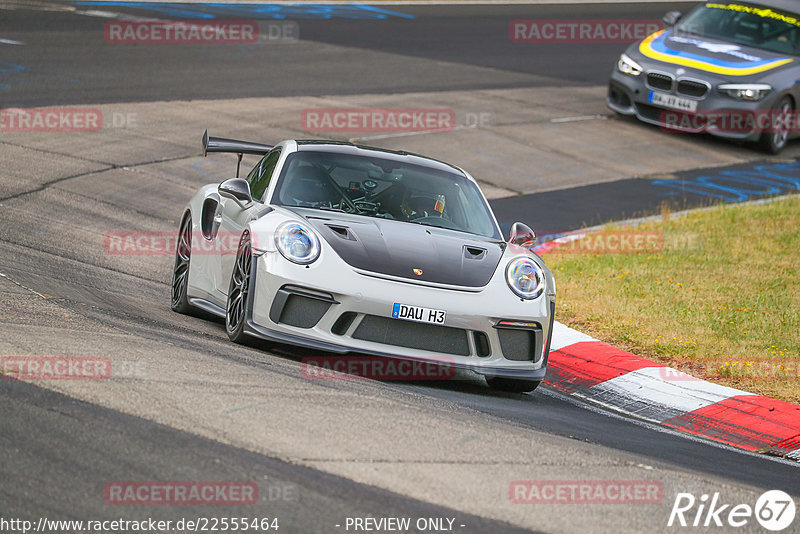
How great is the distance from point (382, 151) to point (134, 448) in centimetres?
429

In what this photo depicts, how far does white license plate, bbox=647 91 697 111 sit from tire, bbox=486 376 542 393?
37.3 feet

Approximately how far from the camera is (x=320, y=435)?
203 inches

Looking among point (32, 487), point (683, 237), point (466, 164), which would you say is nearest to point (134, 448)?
point (32, 487)

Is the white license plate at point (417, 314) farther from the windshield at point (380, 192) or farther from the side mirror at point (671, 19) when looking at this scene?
the side mirror at point (671, 19)

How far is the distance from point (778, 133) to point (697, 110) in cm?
148

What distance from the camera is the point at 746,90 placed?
17.6 m

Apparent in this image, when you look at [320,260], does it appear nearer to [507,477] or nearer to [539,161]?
[507,477]

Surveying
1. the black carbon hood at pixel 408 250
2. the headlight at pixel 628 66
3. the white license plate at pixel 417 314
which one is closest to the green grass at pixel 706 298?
the black carbon hood at pixel 408 250

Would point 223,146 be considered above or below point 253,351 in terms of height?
above

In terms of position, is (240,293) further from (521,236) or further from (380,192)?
(521,236)

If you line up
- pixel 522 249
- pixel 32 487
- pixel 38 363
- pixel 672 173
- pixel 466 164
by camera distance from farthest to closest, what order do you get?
pixel 672 173 → pixel 466 164 → pixel 522 249 → pixel 38 363 → pixel 32 487

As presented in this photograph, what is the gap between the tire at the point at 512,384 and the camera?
728 centimetres

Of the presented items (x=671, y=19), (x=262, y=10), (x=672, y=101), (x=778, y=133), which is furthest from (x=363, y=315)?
(x=262, y=10)

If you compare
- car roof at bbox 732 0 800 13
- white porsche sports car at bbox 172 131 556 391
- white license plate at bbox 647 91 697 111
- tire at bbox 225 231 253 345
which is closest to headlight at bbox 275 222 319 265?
A: white porsche sports car at bbox 172 131 556 391
